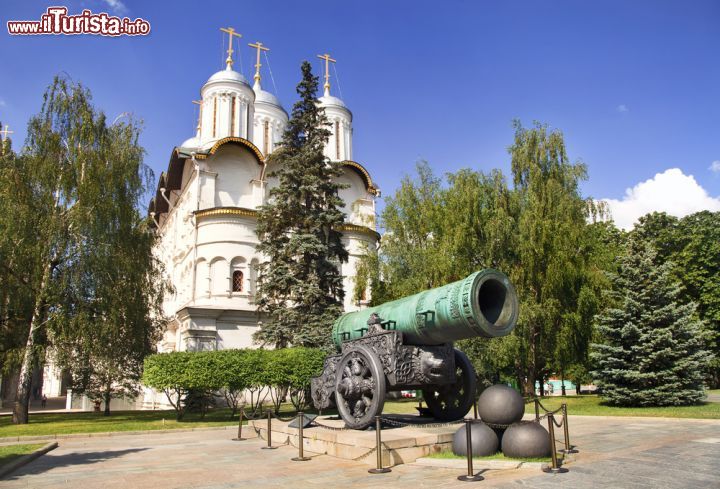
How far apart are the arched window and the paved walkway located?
58.0ft

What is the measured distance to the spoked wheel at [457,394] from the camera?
956cm

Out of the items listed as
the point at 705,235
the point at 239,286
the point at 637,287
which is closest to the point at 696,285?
the point at 705,235

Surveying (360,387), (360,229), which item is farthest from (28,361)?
(360,229)

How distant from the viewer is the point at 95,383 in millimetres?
21312

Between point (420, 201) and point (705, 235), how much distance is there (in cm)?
1586

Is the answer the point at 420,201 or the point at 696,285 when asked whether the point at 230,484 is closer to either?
the point at 420,201

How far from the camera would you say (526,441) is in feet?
23.0

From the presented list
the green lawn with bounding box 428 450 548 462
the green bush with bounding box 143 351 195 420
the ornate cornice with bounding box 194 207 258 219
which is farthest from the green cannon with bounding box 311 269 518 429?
the ornate cornice with bounding box 194 207 258 219

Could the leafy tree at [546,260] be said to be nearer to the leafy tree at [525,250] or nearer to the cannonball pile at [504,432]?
the leafy tree at [525,250]

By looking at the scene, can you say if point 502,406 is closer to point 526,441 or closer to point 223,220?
point 526,441

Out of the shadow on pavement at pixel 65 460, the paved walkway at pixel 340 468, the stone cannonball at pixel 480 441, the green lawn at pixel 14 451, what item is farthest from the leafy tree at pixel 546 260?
the green lawn at pixel 14 451

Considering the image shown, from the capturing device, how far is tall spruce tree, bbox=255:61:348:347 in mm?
19859

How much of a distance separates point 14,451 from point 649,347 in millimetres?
15795

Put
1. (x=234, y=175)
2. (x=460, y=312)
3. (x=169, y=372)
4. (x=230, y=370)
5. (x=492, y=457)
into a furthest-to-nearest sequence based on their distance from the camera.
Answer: (x=234, y=175) → (x=230, y=370) → (x=169, y=372) → (x=460, y=312) → (x=492, y=457)
